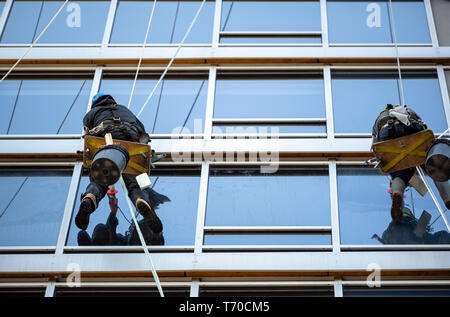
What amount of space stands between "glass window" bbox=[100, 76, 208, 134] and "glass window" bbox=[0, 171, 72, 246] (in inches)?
49.3

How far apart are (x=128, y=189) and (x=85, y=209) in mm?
630

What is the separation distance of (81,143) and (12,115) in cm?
113

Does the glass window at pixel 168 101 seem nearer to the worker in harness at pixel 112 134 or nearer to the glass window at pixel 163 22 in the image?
the glass window at pixel 163 22

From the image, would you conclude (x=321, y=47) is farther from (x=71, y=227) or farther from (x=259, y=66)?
(x=71, y=227)

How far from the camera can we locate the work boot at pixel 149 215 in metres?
7.00

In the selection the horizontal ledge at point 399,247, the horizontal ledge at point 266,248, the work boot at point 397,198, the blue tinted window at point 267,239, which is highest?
the work boot at point 397,198

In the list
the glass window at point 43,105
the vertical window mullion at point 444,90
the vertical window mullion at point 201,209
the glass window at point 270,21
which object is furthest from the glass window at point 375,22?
the glass window at point 43,105

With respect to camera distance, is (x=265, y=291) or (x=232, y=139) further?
(x=232, y=139)

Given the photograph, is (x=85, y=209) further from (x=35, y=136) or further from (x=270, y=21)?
(x=270, y=21)

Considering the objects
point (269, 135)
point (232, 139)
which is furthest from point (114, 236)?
point (269, 135)

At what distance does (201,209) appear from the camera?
25.3 ft

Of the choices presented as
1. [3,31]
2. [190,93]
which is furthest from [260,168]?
[3,31]

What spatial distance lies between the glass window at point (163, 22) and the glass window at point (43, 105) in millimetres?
947

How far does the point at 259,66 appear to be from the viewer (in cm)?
926
